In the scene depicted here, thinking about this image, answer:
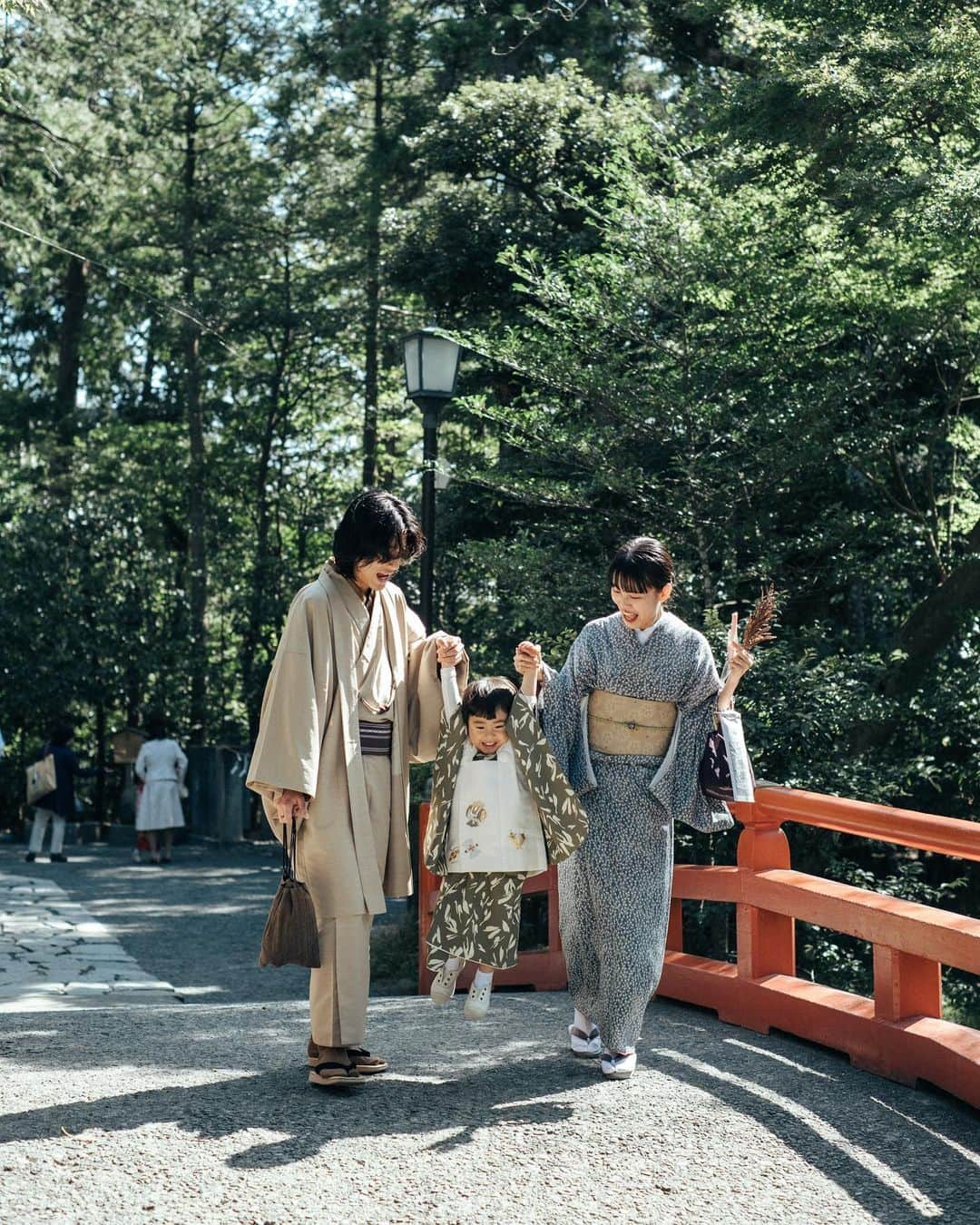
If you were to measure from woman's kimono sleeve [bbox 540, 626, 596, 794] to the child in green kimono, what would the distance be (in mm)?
158

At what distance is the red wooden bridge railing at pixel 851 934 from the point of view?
4133 millimetres

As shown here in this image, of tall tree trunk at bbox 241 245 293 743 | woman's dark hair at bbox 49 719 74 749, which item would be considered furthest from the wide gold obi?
tall tree trunk at bbox 241 245 293 743

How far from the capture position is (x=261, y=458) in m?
20.7

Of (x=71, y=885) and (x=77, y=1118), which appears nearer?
(x=77, y=1118)

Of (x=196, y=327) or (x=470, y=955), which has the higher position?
(x=196, y=327)

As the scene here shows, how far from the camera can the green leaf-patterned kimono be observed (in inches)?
170

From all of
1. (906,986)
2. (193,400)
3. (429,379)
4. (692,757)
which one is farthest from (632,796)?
(193,400)

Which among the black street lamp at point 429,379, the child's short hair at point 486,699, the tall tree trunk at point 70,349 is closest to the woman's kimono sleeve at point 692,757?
the child's short hair at point 486,699

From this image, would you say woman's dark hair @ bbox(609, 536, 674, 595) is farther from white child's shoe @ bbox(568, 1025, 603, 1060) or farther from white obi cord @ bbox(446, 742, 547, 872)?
white child's shoe @ bbox(568, 1025, 603, 1060)

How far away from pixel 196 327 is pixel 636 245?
42.6ft

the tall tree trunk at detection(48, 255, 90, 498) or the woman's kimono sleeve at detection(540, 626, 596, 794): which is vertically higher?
the tall tree trunk at detection(48, 255, 90, 498)

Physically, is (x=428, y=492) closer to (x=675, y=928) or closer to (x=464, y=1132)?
(x=675, y=928)

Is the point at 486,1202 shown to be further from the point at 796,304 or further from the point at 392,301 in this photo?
the point at 392,301

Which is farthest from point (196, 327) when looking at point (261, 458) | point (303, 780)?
→ point (303, 780)
